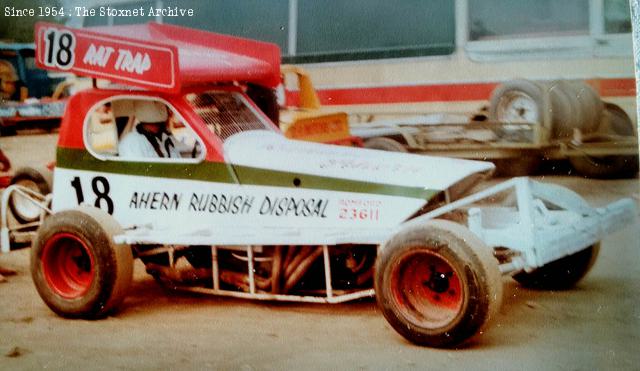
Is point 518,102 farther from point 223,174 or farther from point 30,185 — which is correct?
point 30,185

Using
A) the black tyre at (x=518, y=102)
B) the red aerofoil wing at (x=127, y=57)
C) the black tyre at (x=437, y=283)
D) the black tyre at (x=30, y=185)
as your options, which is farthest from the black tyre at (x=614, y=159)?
the black tyre at (x=30, y=185)

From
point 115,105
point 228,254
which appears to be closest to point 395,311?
point 228,254

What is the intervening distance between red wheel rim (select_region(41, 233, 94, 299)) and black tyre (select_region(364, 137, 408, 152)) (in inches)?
71.8

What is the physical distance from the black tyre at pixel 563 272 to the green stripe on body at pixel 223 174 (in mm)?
1030

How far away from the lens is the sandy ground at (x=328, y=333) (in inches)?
157

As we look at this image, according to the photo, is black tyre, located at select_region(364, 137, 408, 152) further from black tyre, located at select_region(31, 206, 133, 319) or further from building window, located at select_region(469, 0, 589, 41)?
black tyre, located at select_region(31, 206, 133, 319)

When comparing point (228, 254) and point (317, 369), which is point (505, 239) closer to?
point (317, 369)

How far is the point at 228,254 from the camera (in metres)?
4.96

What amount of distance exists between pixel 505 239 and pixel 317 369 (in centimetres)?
105

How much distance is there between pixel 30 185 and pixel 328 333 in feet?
9.58

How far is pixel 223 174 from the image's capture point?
4.70 metres

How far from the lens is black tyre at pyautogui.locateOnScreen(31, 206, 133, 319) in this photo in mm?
4602

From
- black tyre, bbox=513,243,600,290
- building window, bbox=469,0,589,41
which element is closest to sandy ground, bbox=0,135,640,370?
black tyre, bbox=513,243,600,290

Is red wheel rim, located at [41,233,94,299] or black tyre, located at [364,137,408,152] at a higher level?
black tyre, located at [364,137,408,152]
